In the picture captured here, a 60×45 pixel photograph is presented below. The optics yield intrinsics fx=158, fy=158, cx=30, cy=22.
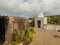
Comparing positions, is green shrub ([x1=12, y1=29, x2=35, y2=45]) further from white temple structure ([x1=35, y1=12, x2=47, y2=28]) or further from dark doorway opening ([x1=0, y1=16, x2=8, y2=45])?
white temple structure ([x1=35, y1=12, x2=47, y2=28])

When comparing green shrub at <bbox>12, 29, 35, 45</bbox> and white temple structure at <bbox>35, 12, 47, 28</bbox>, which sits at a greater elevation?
white temple structure at <bbox>35, 12, 47, 28</bbox>

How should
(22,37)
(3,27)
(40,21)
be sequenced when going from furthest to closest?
1. (40,21)
2. (22,37)
3. (3,27)

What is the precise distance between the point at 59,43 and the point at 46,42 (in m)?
1.17

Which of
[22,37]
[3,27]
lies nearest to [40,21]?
[22,37]

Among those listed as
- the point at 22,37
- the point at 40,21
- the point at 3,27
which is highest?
the point at 40,21

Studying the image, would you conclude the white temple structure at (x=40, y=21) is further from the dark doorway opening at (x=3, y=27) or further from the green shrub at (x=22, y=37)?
the dark doorway opening at (x=3, y=27)

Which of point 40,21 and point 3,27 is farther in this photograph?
point 40,21

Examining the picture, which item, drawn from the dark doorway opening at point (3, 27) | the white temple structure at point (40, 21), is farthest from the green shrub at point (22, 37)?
the white temple structure at point (40, 21)

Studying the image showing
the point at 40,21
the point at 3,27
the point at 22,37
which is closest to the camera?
the point at 3,27

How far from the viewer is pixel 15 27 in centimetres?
1380

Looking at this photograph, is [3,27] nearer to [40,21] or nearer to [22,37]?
[22,37]

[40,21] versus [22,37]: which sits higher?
[40,21]

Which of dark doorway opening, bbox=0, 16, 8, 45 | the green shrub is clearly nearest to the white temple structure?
the green shrub

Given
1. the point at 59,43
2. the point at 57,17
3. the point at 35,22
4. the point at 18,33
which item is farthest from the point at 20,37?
the point at 57,17
